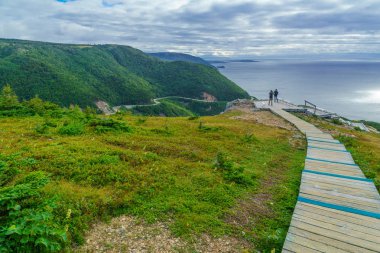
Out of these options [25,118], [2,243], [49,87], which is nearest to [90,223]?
[2,243]

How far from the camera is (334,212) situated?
A: 7.89 metres

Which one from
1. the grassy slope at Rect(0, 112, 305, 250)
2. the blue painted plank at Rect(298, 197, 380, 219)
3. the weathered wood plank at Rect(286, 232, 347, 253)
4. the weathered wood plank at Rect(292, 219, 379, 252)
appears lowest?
the grassy slope at Rect(0, 112, 305, 250)

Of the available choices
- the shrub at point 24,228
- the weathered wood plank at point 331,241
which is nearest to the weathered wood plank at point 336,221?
the weathered wood plank at point 331,241

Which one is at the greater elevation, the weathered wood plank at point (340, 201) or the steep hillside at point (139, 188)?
the weathered wood plank at point (340, 201)

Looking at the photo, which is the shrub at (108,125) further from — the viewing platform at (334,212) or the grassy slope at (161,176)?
the viewing platform at (334,212)

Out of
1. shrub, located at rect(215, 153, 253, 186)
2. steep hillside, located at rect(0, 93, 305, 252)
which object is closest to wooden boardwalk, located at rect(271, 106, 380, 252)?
steep hillside, located at rect(0, 93, 305, 252)

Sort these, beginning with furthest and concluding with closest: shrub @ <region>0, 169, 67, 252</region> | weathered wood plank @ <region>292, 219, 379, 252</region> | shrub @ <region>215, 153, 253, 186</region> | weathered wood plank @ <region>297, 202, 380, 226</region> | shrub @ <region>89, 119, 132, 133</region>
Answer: shrub @ <region>89, 119, 132, 133</region>
shrub @ <region>215, 153, 253, 186</region>
weathered wood plank @ <region>297, 202, 380, 226</region>
weathered wood plank @ <region>292, 219, 379, 252</region>
shrub @ <region>0, 169, 67, 252</region>

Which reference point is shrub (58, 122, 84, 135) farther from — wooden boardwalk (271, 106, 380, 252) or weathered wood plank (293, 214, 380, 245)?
weathered wood plank (293, 214, 380, 245)

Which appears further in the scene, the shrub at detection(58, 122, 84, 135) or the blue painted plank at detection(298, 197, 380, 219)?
the shrub at detection(58, 122, 84, 135)

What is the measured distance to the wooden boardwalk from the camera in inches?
250

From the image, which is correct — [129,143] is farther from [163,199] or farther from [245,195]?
[245,195]

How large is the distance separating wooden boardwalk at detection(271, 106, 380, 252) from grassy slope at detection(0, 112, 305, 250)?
2.27 ft

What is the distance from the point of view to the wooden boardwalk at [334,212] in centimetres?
636

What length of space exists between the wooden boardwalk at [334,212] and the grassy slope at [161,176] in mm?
691
